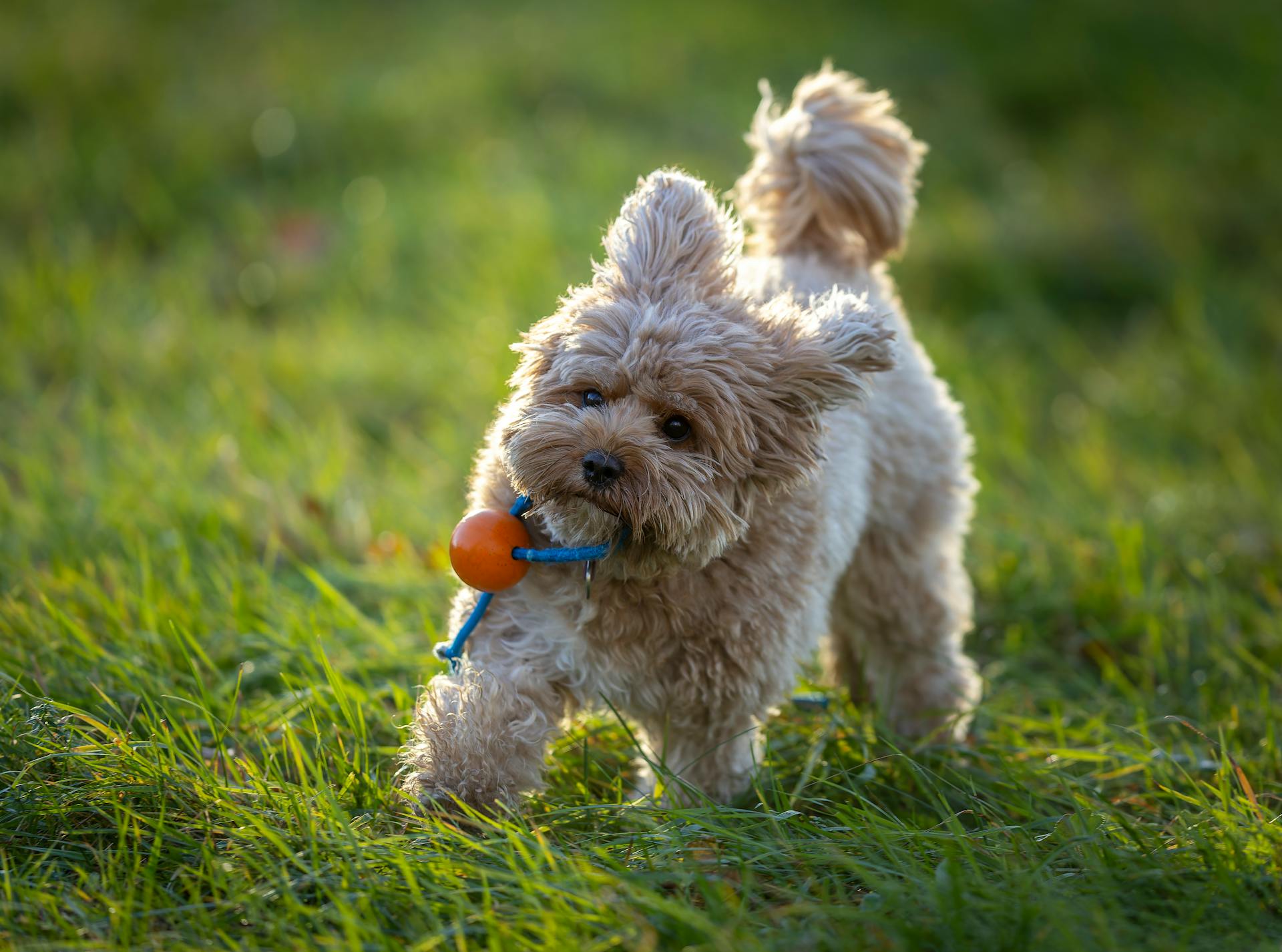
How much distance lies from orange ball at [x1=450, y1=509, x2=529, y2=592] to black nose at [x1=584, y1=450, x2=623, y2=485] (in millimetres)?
294

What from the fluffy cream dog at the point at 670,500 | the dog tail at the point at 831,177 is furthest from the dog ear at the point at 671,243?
the dog tail at the point at 831,177

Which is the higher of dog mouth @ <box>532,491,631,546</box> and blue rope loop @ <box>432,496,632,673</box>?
dog mouth @ <box>532,491,631,546</box>

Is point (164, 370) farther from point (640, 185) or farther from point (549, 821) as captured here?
point (549, 821)

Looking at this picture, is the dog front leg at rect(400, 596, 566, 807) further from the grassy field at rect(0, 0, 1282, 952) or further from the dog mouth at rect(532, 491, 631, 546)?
the dog mouth at rect(532, 491, 631, 546)

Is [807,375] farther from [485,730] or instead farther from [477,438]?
[477,438]

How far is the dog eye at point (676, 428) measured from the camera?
8.76 feet

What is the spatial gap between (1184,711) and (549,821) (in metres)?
2.25

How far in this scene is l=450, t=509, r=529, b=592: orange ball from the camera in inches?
104

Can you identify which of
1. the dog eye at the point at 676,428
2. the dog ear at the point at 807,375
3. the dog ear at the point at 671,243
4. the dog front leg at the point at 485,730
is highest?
the dog ear at the point at 671,243

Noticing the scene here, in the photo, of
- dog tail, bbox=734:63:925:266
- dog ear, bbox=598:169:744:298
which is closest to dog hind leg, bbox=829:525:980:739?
dog tail, bbox=734:63:925:266

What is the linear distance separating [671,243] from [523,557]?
918mm

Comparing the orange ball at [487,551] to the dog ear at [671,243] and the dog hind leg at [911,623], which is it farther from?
the dog hind leg at [911,623]

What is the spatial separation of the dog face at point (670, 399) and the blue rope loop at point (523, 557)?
0.12 feet

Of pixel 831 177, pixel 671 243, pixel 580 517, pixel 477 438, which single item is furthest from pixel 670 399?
pixel 477 438
